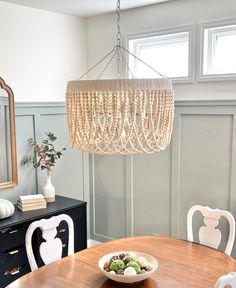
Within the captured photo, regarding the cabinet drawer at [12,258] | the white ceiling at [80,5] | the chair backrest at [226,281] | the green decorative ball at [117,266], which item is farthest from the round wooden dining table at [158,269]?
the white ceiling at [80,5]

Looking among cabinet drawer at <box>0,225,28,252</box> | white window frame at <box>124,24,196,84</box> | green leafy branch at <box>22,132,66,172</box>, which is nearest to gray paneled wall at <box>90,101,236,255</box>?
white window frame at <box>124,24,196,84</box>

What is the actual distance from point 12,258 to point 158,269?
1327mm

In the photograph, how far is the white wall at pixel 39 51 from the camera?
3.19 m

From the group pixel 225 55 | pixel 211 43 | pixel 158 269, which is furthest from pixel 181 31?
pixel 158 269

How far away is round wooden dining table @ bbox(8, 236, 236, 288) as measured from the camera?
187cm

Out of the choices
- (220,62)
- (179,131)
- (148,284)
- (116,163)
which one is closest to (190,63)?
(220,62)

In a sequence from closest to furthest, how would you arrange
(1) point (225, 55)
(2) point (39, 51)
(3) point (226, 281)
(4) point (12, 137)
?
(3) point (226, 281) < (1) point (225, 55) < (4) point (12, 137) < (2) point (39, 51)

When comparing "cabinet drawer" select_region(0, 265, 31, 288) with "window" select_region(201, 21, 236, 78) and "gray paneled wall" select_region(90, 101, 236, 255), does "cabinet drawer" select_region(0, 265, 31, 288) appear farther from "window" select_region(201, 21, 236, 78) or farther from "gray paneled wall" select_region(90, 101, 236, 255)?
"window" select_region(201, 21, 236, 78)

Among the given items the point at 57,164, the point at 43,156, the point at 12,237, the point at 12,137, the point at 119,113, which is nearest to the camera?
the point at 119,113

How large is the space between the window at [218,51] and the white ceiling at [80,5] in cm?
57

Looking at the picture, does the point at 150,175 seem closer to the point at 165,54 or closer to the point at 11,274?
the point at 165,54

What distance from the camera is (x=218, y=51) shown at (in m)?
3.11

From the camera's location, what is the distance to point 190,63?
3176 millimetres

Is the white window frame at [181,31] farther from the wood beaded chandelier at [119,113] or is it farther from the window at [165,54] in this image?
the wood beaded chandelier at [119,113]
